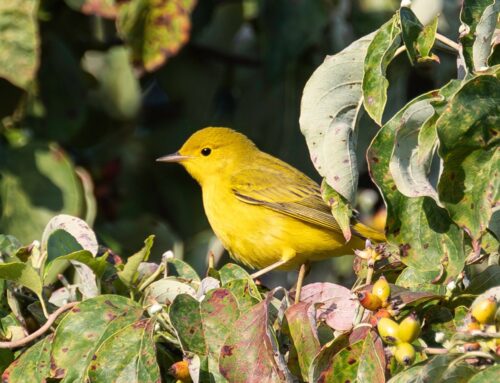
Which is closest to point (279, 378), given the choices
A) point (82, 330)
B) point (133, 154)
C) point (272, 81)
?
point (82, 330)

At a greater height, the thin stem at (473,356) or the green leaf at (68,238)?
the thin stem at (473,356)

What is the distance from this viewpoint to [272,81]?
6.25 metres

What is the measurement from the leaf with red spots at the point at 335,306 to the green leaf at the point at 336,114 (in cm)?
29

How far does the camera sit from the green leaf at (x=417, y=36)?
276 cm

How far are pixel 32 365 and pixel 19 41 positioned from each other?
237cm

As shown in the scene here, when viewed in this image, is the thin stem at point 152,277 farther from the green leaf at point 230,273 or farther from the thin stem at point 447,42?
the thin stem at point 447,42

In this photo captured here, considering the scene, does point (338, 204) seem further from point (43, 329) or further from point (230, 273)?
point (43, 329)

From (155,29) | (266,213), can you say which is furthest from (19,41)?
(266,213)

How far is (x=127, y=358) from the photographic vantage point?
9.16 ft

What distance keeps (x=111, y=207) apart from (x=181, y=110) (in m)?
0.90

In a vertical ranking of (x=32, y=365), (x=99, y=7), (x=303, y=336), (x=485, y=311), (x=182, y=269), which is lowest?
(x=32, y=365)

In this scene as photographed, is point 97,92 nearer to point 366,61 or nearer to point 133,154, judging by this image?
point 133,154

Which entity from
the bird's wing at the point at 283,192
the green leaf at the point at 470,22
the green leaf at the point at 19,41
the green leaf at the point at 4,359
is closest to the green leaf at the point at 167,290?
the green leaf at the point at 4,359

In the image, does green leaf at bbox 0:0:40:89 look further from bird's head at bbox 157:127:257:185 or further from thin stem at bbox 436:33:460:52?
thin stem at bbox 436:33:460:52
